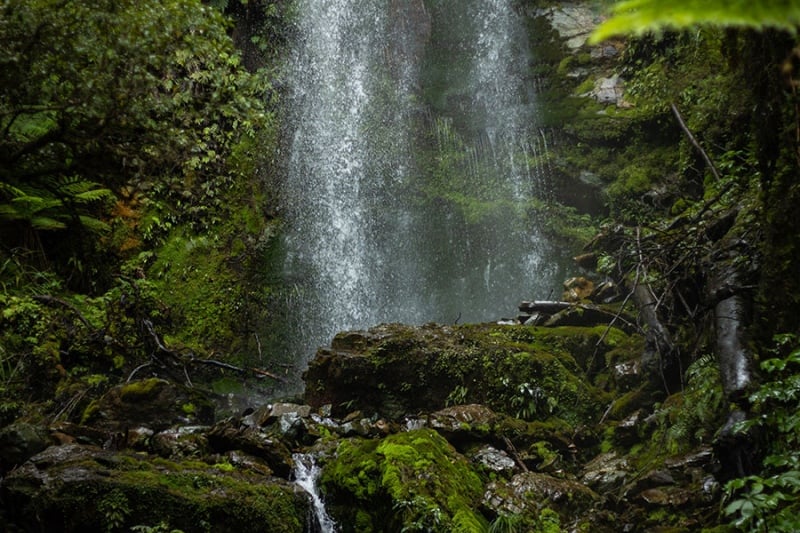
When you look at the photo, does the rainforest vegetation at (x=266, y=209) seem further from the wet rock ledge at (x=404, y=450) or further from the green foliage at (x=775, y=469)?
the wet rock ledge at (x=404, y=450)

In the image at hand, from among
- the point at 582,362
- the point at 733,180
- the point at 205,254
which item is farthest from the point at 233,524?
the point at 205,254

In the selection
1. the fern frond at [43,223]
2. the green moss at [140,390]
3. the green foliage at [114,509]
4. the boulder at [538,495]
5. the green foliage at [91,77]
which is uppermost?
the green foliage at [91,77]

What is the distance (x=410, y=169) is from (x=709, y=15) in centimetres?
1273

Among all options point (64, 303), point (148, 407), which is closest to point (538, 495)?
point (148, 407)

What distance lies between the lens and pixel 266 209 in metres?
12.4

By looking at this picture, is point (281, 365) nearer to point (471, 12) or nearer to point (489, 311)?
point (489, 311)

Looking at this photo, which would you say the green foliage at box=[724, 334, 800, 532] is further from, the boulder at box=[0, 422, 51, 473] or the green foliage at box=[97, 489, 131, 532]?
the boulder at box=[0, 422, 51, 473]

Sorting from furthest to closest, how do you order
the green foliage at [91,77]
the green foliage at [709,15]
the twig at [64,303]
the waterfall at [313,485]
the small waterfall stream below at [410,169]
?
the small waterfall stream below at [410,169] < the twig at [64,303] < the green foliage at [91,77] < the waterfall at [313,485] < the green foliage at [709,15]

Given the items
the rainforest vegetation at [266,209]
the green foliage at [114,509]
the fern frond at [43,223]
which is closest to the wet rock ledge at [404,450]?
the green foliage at [114,509]

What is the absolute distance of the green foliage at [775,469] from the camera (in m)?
2.07

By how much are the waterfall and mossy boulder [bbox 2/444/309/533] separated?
0.20 m

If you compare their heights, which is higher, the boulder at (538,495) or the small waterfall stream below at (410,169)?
the small waterfall stream below at (410,169)

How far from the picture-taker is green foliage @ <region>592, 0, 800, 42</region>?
55 cm

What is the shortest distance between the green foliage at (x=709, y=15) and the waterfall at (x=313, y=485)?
4132 millimetres
